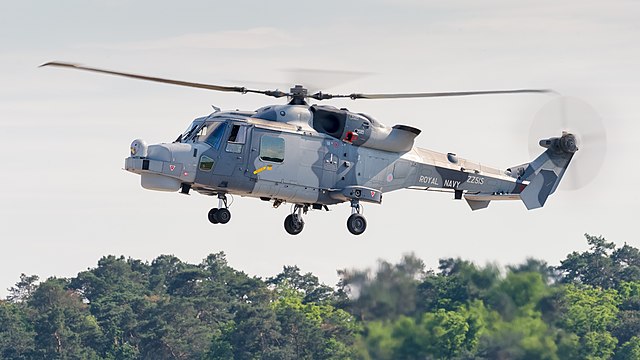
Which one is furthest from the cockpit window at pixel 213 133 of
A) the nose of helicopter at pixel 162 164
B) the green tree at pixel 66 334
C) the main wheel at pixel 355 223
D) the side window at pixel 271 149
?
the green tree at pixel 66 334

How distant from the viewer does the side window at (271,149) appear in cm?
4197

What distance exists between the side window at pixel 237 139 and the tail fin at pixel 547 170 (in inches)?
Result: 404

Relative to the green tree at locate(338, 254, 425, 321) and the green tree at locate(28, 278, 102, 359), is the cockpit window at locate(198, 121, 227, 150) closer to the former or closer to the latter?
the green tree at locate(338, 254, 425, 321)

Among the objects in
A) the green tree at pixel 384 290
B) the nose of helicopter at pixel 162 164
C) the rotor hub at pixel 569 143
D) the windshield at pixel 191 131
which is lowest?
the green tree at pixel 384 290

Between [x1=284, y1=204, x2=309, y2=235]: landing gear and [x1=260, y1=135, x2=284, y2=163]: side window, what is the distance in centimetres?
239

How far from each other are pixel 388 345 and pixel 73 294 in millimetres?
86622

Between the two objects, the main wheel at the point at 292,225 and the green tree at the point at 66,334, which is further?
the green tree at the point at 66,334

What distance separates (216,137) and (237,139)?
0.55 metres

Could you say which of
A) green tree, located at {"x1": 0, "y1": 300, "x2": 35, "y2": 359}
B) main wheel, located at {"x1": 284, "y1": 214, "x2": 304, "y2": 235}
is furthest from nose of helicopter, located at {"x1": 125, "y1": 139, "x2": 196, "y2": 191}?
green tree, located at {"x1": 0, "y1": 300, "x2": 35, "y2": 359}

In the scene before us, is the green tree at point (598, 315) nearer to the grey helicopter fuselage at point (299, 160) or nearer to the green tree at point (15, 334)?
the grey helicopter fuselage at point (299, 160)

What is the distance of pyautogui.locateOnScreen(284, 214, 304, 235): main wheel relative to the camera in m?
44.1

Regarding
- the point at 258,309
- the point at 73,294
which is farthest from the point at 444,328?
the point at 73,294

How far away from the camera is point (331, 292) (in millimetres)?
112312

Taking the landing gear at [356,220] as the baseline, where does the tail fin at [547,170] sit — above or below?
above
